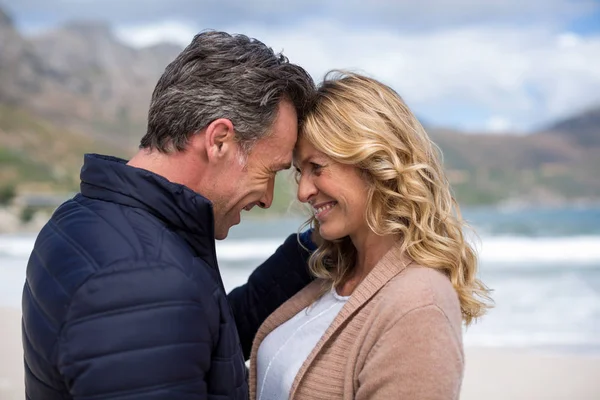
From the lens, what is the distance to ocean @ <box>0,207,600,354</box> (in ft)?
24.1

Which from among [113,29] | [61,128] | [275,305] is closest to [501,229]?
[275,305]

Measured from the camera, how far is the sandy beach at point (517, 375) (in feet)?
17.6

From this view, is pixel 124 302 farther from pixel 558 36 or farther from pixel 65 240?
pixel 558 36

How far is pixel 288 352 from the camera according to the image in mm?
2006

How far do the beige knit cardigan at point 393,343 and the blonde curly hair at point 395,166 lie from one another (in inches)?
3.8

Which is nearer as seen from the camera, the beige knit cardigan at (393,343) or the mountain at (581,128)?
the beige knit cardigan at (393,343)

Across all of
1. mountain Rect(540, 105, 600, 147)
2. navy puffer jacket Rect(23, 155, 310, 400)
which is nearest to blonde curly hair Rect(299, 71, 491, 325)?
navy puffer jacket Rect(23, 155, 310, 400)

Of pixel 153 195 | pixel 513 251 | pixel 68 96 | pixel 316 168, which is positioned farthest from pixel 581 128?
pixel 153 195

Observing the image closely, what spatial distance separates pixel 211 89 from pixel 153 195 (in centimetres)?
28

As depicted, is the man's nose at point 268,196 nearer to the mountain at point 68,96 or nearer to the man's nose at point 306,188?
the man's nose at point 306,188

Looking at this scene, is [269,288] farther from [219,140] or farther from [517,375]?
[517,375]

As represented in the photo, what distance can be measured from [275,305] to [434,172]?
2.43 ft

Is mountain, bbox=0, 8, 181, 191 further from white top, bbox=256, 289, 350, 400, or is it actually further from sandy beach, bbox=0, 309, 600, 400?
white top, bbox=256, 289, 350, 400

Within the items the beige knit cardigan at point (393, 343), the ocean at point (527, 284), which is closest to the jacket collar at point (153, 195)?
the beige knit cardigan at point (393, 343)
